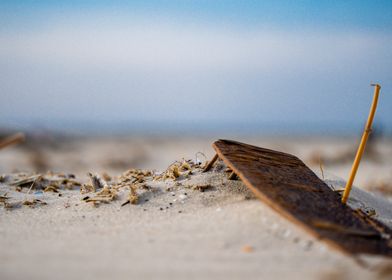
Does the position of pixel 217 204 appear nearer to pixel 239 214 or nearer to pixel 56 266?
pixel 239 214

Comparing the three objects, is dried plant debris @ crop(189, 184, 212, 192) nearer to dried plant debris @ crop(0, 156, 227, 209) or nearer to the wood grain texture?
dried plant debris @ crop(0, 156, 227, 209)

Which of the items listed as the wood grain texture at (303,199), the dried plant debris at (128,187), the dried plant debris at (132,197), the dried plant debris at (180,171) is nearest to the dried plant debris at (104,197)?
the dried plant debris at (128,187)

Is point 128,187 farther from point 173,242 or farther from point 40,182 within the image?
point 40,182

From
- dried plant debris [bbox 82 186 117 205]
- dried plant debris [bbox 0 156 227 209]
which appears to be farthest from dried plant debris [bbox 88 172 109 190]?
dried plant debris [bbox 82 186 117 205]

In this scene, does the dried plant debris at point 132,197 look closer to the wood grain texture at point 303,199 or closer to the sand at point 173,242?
the sand at point 173,242

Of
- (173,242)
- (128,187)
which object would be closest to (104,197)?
(128,187)

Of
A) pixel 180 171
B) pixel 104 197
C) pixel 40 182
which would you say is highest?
pixel 180 171

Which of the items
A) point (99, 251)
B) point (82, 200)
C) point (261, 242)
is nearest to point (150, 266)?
point (99, 251)
